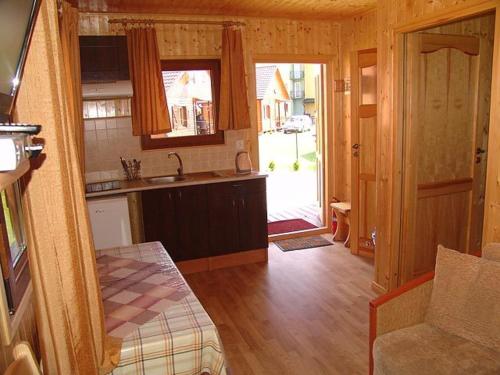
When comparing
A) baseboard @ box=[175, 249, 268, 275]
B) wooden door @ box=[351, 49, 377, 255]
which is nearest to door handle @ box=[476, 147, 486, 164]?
wooden door @ box=[351, 49, 377, 255]

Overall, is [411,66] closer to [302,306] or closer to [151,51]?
[302,306]

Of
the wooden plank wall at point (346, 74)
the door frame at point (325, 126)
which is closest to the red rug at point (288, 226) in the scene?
the door frame at point (325, 126)

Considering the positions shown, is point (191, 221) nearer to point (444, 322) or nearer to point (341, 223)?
point (341, 223)

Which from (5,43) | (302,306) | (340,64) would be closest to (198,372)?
(5,43)

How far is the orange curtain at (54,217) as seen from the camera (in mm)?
1188

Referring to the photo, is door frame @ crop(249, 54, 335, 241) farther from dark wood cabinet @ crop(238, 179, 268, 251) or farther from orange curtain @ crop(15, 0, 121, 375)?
orange curtain @ crop(15, 0, 121, 375)

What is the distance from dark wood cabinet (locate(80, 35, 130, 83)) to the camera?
3740 millimetres

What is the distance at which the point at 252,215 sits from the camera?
4359 millimetres

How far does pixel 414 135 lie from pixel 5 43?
9.68ft

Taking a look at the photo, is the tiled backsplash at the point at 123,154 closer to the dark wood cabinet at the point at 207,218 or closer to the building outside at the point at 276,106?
the dark wood cabinet at the point at 207,218

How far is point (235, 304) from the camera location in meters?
3.52

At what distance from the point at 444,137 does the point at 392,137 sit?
551 mm

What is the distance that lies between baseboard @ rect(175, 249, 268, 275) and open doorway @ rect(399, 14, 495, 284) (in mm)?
1542

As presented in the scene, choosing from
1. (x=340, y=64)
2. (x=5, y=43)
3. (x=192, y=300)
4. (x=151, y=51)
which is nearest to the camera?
(x=5, y=43)
